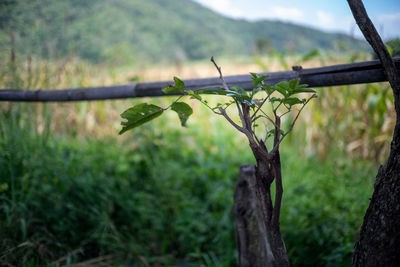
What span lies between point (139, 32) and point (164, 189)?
39.1 ft

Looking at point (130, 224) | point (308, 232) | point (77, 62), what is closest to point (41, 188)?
point (130, 224)

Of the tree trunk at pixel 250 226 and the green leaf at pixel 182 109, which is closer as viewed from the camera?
the green leaf at pixel 182 109

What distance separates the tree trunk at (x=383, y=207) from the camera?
0.65 meters

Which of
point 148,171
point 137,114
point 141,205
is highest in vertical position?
point 137,114

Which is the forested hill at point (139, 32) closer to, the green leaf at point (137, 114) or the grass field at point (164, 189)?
the grass field at point (164, 189)

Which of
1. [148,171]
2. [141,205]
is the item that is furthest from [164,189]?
[148,171]

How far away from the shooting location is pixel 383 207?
683 mm

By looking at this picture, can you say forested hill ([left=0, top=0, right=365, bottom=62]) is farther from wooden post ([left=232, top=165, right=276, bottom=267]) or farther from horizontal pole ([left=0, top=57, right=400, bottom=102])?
wooden post ([left=232, top=165, right=276, bottom=267])

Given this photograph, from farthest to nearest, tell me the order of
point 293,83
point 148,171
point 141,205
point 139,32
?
point 139,32
point 148,171
point 141,205
point 293,83

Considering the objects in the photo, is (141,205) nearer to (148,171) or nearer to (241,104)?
(148,171)

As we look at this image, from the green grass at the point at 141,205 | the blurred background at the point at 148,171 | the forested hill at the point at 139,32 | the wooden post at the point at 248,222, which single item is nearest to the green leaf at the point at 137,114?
the wooden post at the point at 248,222

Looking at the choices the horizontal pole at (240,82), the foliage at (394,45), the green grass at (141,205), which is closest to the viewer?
the horizontal pole at (240,82)

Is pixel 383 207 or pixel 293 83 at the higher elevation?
pixel 293 83

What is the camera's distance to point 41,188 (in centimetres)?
192
